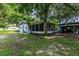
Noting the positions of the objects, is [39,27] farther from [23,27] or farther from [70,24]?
[70,24]

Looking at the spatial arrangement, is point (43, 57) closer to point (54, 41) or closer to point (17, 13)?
point (54, 41)

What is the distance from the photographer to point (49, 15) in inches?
206

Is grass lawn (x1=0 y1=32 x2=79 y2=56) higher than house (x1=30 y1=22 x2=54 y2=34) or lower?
lower

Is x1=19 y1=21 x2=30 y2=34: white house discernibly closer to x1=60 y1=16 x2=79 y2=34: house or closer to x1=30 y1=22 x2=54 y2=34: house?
x1=30 y1=22 x2=54 y2=34: house

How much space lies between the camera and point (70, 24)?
5.19m

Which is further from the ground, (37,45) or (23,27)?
(23,27)

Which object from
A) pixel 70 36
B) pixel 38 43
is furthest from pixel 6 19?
pixel 70 36

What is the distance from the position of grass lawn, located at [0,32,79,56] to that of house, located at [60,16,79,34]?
0.49 feet

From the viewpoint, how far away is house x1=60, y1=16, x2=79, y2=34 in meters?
5.18

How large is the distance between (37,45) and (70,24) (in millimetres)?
635

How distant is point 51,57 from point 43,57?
0.13m

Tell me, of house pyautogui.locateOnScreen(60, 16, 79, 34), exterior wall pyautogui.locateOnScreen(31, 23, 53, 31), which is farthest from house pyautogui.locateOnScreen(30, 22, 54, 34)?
house pyautogui.locateOnScreen(60, 16, 79, 34)

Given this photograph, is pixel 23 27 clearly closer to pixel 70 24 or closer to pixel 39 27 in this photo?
pixel 39 27

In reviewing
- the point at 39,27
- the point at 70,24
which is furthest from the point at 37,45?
the point at 70,24
